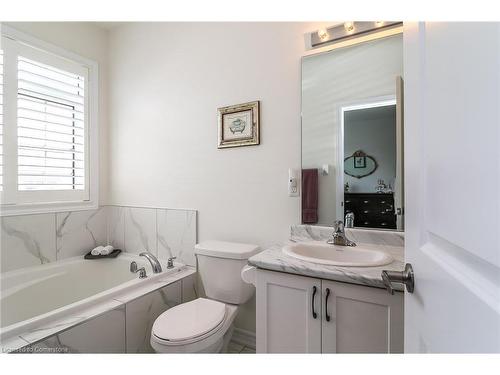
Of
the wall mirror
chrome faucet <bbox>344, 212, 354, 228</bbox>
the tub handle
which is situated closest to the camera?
the wall mirror

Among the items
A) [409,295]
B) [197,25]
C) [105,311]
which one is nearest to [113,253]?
[105,311]

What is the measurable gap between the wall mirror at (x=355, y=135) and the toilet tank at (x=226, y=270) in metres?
0.49

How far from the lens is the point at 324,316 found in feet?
3.39

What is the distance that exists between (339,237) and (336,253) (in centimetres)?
10

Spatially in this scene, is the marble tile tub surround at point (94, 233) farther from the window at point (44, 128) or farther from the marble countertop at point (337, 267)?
the marble countertop at point (337, 267)

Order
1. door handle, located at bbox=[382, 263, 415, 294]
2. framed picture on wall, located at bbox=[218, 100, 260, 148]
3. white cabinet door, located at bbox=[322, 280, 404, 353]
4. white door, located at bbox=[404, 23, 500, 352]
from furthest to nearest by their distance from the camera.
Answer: framed picture on wall, located at bbox=[218, 100, 260, 148] < white cabinet door, located at bbox=[322, 280, 404, 353] < door handle, located at bbox=[382, 263, 415, 294] < white door, located at bbox=[404, 23, 500, 352]

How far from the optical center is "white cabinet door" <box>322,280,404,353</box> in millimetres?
916

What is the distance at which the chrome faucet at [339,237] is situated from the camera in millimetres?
1338

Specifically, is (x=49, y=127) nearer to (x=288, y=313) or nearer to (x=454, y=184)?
(x=288, y=313)

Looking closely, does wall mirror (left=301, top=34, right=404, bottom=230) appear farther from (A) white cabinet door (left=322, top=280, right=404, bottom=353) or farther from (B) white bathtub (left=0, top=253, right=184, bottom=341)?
(B) white bathtub (left=0, top=253, right=184, bottom=341)

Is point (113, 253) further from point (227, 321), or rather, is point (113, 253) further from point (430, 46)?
point (430, 46)

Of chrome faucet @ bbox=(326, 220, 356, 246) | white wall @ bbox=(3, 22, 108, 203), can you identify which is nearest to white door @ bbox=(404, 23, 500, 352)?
chrome faucet @ bbox=(326, 220, 356, 246)

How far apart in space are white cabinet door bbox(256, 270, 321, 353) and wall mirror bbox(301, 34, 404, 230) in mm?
531

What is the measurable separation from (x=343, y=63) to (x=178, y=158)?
1.41 meters
